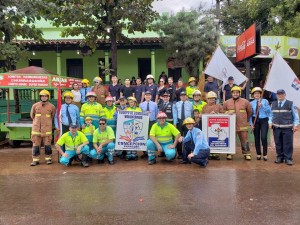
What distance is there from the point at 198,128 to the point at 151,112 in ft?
4.33

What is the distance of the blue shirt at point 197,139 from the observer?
8336 millimetres

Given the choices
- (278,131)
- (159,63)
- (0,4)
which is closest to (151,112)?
(278,131)

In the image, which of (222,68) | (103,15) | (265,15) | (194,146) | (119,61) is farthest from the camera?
(265,15)

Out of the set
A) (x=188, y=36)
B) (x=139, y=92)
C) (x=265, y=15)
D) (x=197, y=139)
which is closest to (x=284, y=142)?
(x=197, y=139)

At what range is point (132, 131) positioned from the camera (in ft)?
30.6

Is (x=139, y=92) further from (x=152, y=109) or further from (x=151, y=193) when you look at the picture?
(x=151, y=193)

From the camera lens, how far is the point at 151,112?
9.66m

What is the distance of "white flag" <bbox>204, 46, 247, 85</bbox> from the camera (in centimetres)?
1104

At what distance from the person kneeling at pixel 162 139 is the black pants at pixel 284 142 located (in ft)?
7.57

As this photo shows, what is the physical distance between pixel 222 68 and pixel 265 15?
1471cm

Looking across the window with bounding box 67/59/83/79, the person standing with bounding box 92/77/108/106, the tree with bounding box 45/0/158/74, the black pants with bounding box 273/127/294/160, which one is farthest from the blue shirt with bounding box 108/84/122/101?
the window with bounding box 67/59/83/79

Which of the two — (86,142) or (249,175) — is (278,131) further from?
(86,142)

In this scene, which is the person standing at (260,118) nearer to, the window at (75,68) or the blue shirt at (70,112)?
the blue shirt at (70,112)

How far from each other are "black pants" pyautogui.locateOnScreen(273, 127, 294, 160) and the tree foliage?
35.4 feet
